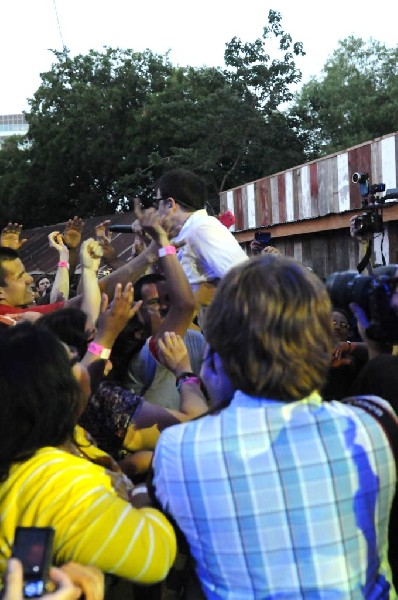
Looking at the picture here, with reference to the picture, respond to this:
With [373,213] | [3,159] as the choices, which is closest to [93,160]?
[3,159]

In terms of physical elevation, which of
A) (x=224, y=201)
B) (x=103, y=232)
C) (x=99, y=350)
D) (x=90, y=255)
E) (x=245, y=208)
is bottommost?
(x=99, y=350)

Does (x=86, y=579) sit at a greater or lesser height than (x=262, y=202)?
lesser

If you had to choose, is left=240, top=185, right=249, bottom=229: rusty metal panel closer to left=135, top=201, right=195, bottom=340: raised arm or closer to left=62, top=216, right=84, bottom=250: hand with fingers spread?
left=62, top=216, right=84, bottom=250: hand with fingers spread

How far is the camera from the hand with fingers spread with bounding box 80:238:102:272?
3.92 metres

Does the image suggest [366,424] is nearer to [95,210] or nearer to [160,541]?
[160,541]

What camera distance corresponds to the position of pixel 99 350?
2.66 m

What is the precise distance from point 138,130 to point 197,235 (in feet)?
92.1

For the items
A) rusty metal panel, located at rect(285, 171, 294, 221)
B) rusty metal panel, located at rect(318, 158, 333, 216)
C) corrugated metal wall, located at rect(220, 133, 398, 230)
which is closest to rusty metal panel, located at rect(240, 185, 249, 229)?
corrugated metal wall, located at rect(220, 133, 398, 230)

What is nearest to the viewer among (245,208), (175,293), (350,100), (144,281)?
(175,293)

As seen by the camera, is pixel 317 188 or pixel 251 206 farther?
pixel 251 206

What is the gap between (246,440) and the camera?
1616 mm

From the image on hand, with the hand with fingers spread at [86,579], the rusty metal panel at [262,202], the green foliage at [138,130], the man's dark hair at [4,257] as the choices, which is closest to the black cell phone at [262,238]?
the man's dark hair at [4,257]

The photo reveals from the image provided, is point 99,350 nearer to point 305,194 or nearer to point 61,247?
point 61,247

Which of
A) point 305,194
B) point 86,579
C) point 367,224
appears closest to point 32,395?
point 86,579
